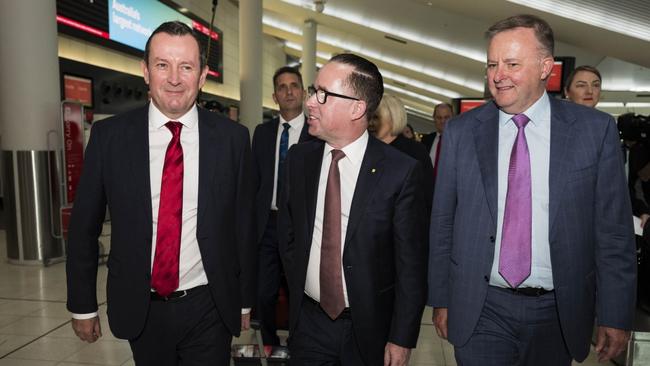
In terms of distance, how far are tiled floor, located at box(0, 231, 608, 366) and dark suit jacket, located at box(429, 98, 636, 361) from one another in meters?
1.64

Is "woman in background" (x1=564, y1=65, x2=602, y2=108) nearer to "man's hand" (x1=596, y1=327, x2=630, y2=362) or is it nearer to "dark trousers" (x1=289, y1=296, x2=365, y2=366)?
"man's hand" (x1=596, y1=327, x2=630, y2=362)

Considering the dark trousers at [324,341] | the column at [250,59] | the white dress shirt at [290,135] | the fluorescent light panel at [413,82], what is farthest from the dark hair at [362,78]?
the fluorescent light panel at [413,82]

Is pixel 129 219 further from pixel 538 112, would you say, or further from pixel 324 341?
pixel 538 112

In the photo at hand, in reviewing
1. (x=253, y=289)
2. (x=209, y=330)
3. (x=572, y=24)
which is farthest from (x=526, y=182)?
(x=572, y=24)

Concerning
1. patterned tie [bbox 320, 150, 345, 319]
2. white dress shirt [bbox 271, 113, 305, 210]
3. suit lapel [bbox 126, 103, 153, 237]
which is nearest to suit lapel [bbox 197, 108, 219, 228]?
suit lapel [bbox 126, 103, 153, 237]

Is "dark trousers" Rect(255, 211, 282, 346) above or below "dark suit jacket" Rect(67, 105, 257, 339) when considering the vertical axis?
below

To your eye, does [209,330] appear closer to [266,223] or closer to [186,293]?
[186,293]

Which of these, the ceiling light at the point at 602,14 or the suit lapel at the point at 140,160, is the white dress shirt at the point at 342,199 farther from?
the ceiling light at the point at 602,14

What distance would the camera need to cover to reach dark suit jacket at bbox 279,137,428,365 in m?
1.63

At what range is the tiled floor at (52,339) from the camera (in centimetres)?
311

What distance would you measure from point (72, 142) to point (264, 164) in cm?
330

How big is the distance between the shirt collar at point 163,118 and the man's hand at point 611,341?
154 cm

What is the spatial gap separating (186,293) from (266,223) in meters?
1.46

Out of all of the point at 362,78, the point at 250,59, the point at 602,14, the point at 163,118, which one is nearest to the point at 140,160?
the point at 163,118
